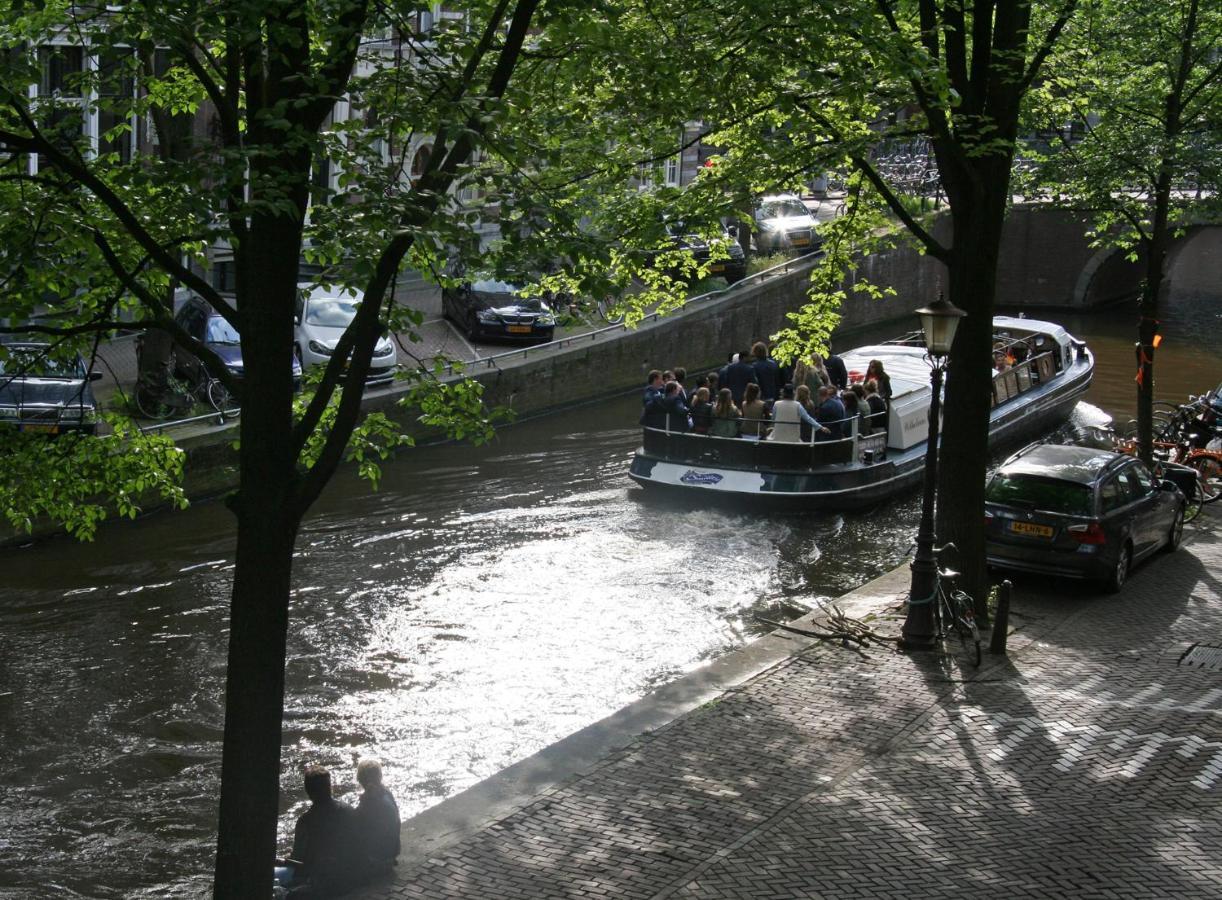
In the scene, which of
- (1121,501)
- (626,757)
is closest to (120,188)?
(626,757)

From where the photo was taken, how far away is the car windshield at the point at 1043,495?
52.2ft

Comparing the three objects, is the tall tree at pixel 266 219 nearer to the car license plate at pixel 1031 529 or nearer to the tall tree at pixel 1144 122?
the car license plate at pixel 1031 529

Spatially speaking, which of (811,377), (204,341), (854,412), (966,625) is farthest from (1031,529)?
(204,341)

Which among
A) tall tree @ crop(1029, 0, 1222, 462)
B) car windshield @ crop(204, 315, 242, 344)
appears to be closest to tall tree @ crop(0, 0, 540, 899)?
tall tree @ crop(1029, 0, 1222, 462)

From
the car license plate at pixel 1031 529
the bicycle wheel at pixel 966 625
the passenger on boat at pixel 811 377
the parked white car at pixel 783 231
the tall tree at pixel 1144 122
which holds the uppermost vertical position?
the tall tree at pixel 1144 122

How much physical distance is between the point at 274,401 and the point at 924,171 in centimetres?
3583

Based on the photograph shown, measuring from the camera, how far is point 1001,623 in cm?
1349

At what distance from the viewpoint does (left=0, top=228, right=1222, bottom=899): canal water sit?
1091cm

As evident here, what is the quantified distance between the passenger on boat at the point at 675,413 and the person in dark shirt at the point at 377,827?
1298 cm

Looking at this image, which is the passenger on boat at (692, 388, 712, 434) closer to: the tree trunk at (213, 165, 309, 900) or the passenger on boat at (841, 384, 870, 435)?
the passenger on boat at (841, 384, 870, 435)

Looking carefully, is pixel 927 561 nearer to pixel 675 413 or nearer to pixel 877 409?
pixel 675 413

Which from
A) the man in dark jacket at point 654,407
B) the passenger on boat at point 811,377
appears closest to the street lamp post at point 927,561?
the man in dark jacket at point 654,407

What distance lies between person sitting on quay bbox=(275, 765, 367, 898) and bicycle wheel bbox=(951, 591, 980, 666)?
653 cm

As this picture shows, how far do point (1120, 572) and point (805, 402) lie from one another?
6.56 metres
